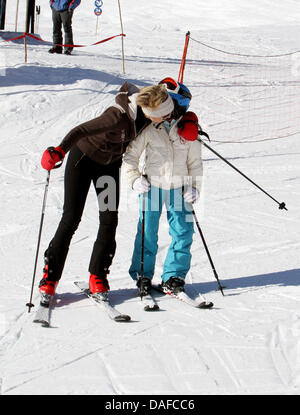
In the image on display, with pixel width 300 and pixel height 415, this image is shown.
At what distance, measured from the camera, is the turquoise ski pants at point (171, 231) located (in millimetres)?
4676

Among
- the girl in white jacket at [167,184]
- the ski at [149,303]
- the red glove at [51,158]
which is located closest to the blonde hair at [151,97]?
the girl in white jacket at [167,184]

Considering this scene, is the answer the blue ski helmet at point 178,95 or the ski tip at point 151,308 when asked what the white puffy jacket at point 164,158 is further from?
the ski tip at point 151,308

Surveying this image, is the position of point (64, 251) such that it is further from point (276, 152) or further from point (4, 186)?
point (276, 152)

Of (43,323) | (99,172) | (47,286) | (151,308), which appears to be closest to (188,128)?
(99,172)

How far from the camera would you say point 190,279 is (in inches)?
206

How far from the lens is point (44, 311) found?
440 centimetres

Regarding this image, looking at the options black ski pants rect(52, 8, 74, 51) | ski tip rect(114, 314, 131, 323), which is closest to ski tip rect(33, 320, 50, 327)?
ski tip rect(114, 314, 131, 323)

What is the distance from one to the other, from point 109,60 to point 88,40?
3.94 metres

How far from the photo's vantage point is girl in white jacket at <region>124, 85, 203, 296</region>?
4.55m

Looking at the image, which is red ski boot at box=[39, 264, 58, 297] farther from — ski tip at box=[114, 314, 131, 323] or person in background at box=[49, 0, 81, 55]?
person in background at box=[49, 0, 81, 55]

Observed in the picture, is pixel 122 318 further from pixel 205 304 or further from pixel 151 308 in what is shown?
pixel 205 304

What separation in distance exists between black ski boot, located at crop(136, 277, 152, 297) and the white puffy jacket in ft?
2.34

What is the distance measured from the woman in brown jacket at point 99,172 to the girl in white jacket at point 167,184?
127 mm
